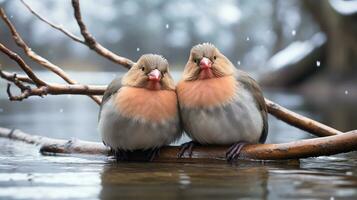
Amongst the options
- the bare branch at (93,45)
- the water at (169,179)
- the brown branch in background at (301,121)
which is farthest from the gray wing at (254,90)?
the bare branch at (93,45)

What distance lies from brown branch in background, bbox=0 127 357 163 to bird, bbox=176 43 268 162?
52 mm

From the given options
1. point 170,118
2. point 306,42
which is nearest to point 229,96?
point 170,118

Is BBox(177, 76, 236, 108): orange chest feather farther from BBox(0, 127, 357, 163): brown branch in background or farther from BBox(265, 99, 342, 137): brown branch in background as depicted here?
BBox(265, 99, 342, 137): brown branch in background

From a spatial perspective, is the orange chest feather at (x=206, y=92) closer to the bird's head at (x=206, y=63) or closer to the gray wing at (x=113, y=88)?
the bird's head at (x=206, y=63)

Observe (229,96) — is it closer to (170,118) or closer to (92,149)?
(170,118)

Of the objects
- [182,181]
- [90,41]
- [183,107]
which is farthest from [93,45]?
[182,181]

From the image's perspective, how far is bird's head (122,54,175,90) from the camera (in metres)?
4.70

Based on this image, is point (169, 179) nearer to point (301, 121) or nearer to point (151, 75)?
point (151, 75)

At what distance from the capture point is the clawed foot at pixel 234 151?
480cm

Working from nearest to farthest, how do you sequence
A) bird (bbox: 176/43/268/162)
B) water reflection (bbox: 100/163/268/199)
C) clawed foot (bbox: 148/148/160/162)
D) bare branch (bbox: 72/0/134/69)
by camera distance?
water reflection (bbox: 100/163/268/199), bird (bbox: 176/43/268/162), clawed foot (bbox: 148/148/160/162), bare branch (bbox: 72/0/134/69)

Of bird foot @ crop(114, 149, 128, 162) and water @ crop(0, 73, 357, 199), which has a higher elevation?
bird foot @ crop(114, 149, 128, 162)

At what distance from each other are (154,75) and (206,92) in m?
0.34

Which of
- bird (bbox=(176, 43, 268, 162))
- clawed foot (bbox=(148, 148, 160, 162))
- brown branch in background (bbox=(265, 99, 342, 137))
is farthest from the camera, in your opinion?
brown branch in background (bbox=(265, 99, 342, 137))

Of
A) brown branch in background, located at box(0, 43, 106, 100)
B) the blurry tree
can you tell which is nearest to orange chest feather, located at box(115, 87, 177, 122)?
brown branch in background, located at box(0, 43, 106, 100)
